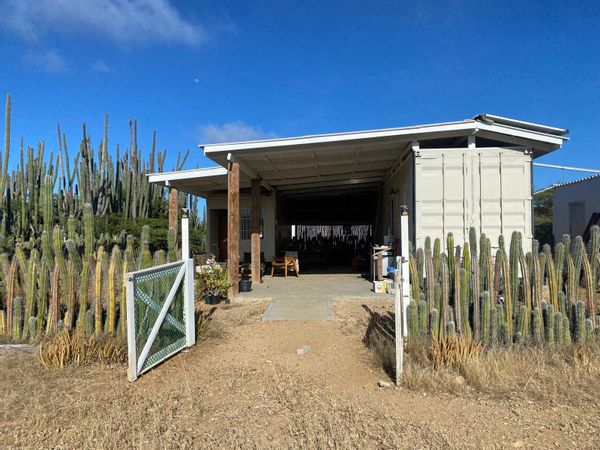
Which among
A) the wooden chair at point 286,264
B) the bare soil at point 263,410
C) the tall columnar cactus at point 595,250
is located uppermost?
the tall columnar cactus at point 595,250

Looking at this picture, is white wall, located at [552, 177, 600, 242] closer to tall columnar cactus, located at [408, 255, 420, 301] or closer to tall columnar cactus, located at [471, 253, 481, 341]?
tall columnar cactus, located at [471, 253, 481, 341]

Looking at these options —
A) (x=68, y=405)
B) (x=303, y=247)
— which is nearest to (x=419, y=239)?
(x=68, y=405)

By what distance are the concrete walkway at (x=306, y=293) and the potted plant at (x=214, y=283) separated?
0.59 m

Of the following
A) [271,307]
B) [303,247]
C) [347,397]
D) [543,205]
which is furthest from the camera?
[543,205]

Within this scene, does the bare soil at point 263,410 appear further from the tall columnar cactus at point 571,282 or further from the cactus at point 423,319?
the tall columnar cactus at point 571,282

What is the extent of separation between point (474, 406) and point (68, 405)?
3431 millimetres

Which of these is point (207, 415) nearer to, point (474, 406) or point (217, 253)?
point (474, 406)

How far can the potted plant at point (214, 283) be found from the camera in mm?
8094

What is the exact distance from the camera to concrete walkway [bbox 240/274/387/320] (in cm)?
712

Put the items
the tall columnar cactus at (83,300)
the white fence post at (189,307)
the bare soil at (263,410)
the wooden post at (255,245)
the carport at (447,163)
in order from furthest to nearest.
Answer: the wooden post at (255,245) → the carport at (447,163) → the white fence post at (189,307) → the tall columnar cactus at (83,300) → the bare soil at (263,410)

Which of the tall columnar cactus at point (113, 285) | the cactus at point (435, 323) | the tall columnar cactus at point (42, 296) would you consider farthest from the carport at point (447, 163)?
the cactus at point (435, 323)

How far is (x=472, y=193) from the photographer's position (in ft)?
28.6

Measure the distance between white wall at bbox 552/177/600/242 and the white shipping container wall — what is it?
25.5 ft

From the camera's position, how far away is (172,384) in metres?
4.13
